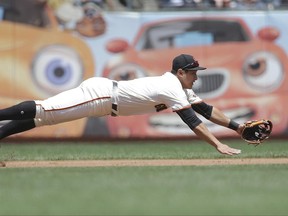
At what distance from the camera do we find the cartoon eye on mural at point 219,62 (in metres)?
14.8

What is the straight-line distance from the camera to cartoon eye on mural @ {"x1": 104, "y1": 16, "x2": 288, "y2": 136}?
14.8m

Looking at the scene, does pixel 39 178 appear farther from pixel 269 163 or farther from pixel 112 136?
pixel 112 136

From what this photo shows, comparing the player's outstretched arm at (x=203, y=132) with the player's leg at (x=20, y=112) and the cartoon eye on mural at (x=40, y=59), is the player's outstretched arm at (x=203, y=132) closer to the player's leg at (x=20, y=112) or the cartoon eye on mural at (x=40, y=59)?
the player's leg at (x=20, y=112)

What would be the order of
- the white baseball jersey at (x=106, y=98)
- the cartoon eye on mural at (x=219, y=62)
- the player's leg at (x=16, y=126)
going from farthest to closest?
the cartoon eye on mural at (x=219, y=62) < the player's leg at (x=16, y=126) < the white baseball jersey at (x=106, y=98)

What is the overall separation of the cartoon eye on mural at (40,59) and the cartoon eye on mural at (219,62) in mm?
673

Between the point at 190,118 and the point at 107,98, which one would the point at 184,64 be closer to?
Answer: the point at 190,118

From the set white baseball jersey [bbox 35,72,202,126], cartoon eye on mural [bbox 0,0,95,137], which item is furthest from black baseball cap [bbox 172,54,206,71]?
cartoon eye on mural [bbox 0,0,95,137]

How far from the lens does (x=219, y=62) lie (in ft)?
48.8

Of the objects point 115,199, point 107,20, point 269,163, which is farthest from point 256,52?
point 115,199

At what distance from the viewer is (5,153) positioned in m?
11.1

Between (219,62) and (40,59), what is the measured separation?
346cm

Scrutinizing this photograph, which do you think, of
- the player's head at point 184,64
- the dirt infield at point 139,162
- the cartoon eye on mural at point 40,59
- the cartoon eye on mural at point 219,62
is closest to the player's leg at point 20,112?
the dirt infield at point 139,162

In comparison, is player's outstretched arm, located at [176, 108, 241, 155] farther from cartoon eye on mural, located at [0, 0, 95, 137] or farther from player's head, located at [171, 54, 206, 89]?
cartoon eye on mural, located at [0, 0, 95, 137]

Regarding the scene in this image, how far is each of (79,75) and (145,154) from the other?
4.35 metres
